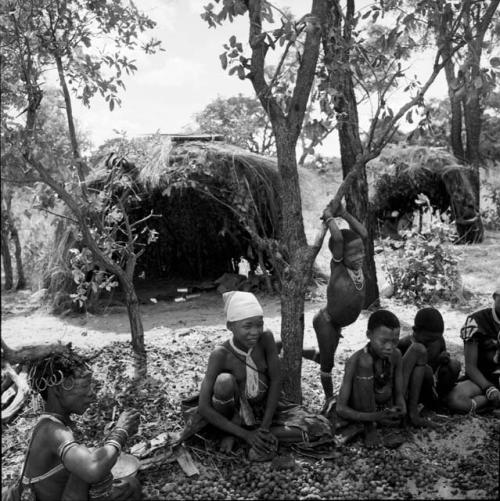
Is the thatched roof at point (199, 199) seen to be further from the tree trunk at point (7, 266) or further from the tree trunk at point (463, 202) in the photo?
the tree trunk at point (463, 202)

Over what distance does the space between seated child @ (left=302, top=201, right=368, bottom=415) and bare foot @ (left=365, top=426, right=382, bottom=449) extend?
390 millimetres

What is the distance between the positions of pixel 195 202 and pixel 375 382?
7168 mm

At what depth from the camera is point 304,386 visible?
16.2 ft

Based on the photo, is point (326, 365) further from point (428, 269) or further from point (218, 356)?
point (428, 269)

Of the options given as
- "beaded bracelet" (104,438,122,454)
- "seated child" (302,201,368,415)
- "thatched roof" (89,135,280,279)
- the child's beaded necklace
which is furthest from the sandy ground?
"beaded bracelet" (104,438,122,454)

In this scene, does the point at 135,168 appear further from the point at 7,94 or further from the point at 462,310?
the point at 462,310

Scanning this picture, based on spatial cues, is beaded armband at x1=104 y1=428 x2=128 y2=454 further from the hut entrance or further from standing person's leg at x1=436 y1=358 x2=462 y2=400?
the hut entrance

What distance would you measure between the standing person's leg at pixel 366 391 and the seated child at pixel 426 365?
29 cm

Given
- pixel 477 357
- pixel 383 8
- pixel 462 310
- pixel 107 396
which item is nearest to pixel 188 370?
pixel 107 396

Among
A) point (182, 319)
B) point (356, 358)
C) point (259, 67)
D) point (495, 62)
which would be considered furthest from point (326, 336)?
point (182, 319)

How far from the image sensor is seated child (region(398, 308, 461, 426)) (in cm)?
369

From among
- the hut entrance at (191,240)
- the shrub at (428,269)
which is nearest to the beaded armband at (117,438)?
the shrub at (428,269)

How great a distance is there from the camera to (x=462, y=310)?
7.81 metres

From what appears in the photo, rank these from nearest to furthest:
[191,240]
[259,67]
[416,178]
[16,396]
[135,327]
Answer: [259,67] → [16,396] → [135,327] → [191,240] → [416,178]
